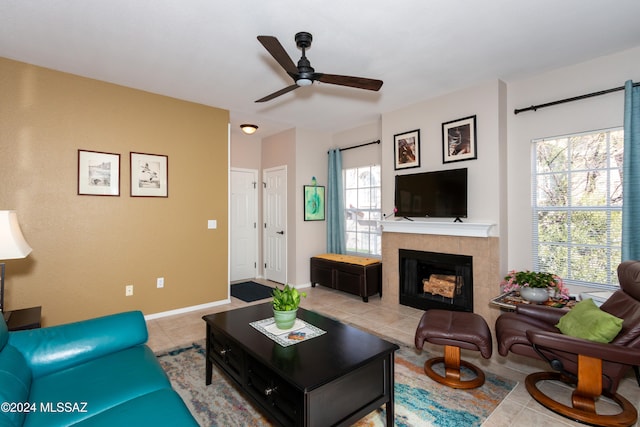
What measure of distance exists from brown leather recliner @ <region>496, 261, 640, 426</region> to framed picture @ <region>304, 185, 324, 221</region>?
145 inches

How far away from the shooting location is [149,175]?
3.82 metres

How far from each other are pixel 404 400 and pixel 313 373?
3.24ft

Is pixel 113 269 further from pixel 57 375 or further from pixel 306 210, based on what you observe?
pixel 306 210

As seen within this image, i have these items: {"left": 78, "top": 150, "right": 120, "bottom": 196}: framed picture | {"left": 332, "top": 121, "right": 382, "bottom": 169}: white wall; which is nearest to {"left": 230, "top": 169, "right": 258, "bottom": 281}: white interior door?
{"left": 332, "top": 121, "right": 382, "bottom": 169}: white wall

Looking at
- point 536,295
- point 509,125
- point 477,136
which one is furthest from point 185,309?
point 509,125

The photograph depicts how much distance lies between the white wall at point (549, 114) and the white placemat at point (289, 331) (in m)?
2.74

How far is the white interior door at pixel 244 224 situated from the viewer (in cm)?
583

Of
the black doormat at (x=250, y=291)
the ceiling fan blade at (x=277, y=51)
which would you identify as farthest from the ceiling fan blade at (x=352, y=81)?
the black doormat at (x=250, y=291)

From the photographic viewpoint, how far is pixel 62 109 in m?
3.26

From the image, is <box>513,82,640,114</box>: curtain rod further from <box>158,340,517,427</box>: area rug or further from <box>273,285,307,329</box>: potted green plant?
<box>273,285,307,329</box>: potted green plant

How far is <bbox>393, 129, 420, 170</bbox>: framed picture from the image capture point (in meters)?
4.17

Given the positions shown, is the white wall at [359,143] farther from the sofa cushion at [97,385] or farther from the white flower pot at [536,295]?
the sofa cushion at [97,385]

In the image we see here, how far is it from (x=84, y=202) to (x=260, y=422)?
3.00m

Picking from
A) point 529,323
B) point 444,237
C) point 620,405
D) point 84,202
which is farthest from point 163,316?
point 620,405
